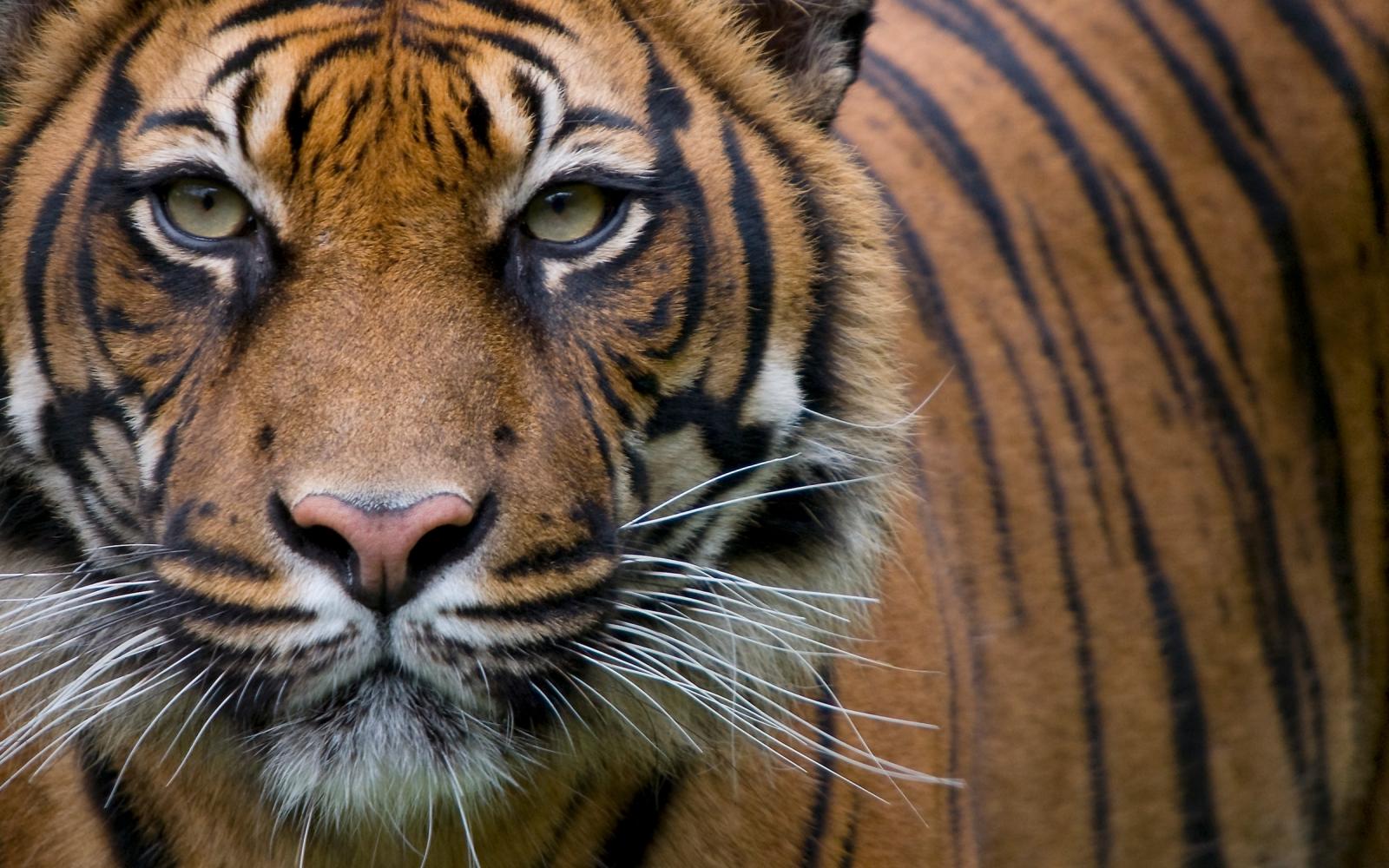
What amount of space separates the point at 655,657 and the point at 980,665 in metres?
0.96

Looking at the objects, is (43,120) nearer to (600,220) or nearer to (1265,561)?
(600,220)

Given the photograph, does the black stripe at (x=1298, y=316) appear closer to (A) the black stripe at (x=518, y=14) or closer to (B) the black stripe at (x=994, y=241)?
(B) the black stripe at (x=994, y=241)

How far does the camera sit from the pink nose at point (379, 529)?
5.30ft

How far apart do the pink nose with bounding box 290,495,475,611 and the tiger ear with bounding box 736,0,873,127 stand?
88cm

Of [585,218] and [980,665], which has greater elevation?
[585,218]

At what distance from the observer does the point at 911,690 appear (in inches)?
→ 99.5

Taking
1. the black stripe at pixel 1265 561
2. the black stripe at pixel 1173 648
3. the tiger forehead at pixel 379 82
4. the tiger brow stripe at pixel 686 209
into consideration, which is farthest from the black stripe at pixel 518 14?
the black stripe at pixel 1265 561

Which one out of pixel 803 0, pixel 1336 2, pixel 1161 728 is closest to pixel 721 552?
pixel 803 0

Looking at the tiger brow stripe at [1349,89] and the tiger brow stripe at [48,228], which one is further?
the tiger brow stripe at [1349,89]

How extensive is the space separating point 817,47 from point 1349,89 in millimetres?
1493

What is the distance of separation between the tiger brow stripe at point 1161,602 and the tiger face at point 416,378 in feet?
3.52

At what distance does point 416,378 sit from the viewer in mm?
1746

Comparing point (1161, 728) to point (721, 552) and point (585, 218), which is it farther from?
point (585, 218)

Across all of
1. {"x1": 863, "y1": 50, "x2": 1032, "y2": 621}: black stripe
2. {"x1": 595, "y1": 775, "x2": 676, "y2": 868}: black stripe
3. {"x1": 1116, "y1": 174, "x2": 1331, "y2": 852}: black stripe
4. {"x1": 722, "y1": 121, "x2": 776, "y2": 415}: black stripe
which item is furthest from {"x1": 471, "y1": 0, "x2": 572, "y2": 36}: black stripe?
{"x1": 1116, "y1": 174, "x2": 1331, "y2": 852}: black stripe
